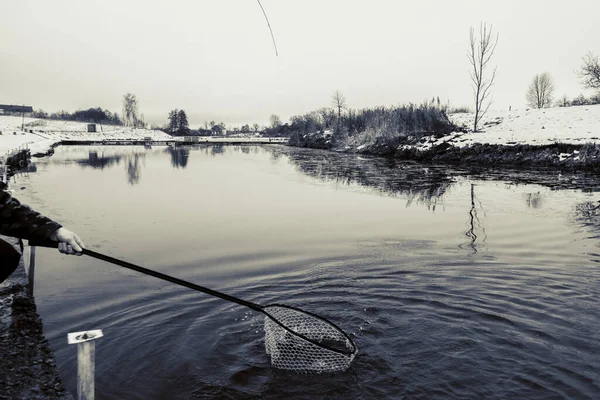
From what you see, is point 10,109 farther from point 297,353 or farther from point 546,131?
point 297,353

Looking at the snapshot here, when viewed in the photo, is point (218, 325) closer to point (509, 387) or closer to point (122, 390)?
point (122, 390)

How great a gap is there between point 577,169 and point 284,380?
2568 centimetres

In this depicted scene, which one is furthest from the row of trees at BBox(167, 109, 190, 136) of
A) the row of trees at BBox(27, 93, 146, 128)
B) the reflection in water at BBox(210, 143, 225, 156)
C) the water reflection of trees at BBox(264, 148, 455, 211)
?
the water reflection of trees at BBox(264, 148, 455, 211)

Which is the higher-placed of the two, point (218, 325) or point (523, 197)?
point (523, 197)

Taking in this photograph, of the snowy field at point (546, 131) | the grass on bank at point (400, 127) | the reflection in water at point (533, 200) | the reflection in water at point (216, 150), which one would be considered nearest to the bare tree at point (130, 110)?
the reflection in water at point (216, 150)

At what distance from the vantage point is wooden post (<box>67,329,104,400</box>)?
2.73m

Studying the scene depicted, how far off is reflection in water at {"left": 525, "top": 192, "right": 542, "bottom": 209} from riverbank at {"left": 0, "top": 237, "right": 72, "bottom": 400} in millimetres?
13944

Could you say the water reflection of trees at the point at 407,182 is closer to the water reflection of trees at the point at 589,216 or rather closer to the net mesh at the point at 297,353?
the water reflection of trees at the point at 589,216

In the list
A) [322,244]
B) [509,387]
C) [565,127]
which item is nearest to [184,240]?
[322,244]

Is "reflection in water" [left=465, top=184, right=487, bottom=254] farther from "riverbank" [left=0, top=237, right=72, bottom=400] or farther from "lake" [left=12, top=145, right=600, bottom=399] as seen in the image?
"riverbank" [left=0, top=237, right=72, bottom=400]

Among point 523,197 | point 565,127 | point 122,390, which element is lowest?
point 122,390

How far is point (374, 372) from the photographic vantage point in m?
4.38

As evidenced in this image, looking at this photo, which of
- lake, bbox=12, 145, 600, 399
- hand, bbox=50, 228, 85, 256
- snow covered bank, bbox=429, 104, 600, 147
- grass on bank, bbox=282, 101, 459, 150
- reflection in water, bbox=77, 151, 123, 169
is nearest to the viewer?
hand, bbox=50, 228, 85, 256

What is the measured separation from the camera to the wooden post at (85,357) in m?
2.73
